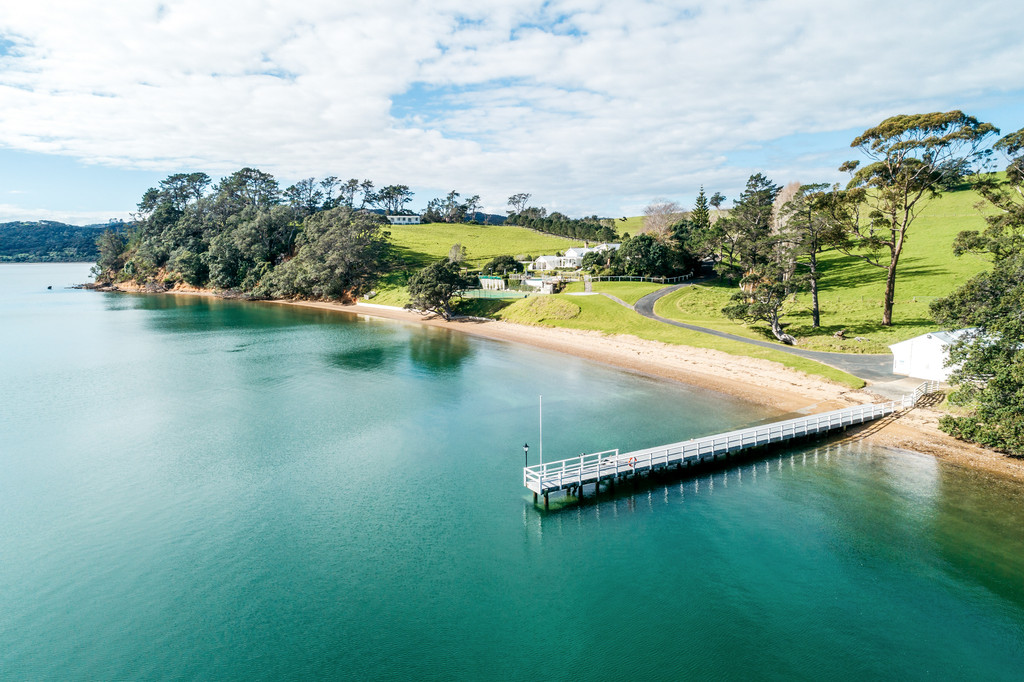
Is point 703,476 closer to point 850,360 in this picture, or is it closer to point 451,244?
point 850,360

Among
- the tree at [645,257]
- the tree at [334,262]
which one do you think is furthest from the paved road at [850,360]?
the tree at [334,262]

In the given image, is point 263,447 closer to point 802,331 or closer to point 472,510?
point 472,510

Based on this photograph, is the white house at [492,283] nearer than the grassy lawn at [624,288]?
No

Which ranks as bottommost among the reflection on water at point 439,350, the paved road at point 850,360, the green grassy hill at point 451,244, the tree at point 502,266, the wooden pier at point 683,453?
the wooden pier at point 683,453

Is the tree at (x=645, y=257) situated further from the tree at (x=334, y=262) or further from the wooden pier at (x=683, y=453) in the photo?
the wooden pier at (x=683, y=453)

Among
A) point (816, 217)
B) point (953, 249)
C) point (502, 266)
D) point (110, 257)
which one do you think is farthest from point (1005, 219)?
point (110, 257)

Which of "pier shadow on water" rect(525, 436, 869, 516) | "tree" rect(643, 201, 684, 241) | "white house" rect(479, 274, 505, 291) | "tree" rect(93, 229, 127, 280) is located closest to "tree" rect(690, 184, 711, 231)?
"tree" rect(643, 201, 684, 241)
